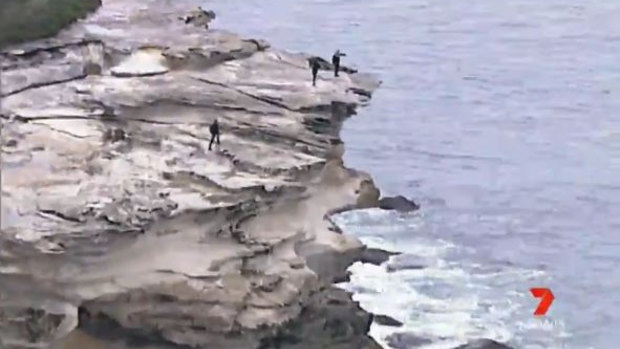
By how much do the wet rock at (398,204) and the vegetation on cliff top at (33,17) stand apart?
12.5 meters

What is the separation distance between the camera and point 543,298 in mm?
43156

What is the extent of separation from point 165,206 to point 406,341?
1029 cm

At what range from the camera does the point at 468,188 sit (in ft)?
179

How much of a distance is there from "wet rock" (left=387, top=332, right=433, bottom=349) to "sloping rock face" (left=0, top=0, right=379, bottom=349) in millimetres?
2345

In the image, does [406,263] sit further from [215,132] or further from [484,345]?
[215,132]

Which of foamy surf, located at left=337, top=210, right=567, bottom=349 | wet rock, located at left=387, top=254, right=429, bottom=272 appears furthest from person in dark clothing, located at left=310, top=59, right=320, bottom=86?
wet rock, located at left=387, top=254, right=429, bottom=272

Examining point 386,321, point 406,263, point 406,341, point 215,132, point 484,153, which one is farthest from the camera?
point 484,153

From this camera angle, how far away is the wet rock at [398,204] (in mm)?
50944

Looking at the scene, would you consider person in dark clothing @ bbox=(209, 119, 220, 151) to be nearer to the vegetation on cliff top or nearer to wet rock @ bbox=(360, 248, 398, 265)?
the vegetation on cliff top

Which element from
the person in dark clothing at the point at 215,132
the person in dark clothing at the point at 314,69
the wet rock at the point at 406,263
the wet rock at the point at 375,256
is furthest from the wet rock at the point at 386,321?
the person in dark clothing at the point at 215,132

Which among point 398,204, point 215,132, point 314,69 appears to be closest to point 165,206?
point 215,132

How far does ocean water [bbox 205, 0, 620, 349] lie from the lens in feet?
139

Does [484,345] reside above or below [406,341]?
above

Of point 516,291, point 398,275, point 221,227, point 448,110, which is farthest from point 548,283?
point 448,110
